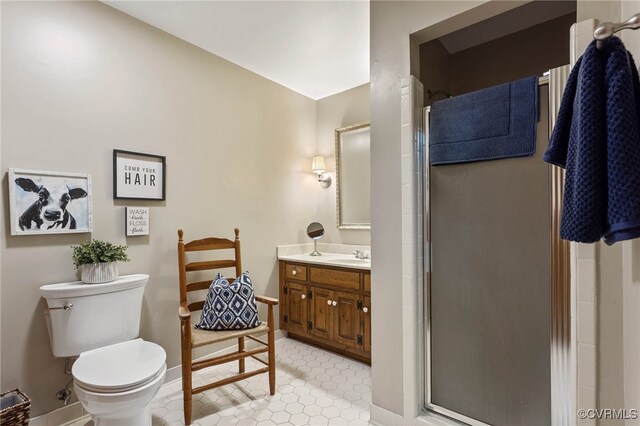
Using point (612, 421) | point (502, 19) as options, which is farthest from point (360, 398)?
point (502, 19)

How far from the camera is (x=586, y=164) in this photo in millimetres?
813

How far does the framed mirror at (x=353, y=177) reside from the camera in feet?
9.79

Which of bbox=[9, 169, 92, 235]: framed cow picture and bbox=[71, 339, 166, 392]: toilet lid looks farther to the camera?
bbox=[9, 169, 92, 235]: framed cow picture

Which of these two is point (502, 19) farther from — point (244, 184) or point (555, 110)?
point (244, 184)

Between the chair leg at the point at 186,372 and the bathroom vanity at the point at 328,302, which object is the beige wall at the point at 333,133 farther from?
the chair leg at the point at 186,372

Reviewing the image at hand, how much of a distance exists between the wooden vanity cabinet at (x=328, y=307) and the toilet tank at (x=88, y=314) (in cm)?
136

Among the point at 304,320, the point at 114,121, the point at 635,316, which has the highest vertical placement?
the point at 114,121

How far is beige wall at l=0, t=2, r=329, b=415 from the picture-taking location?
1.64 meters

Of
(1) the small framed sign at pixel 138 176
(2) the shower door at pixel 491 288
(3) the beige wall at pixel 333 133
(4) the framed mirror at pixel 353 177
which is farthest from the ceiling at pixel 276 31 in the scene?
(2) the shower door at pixel 491 288

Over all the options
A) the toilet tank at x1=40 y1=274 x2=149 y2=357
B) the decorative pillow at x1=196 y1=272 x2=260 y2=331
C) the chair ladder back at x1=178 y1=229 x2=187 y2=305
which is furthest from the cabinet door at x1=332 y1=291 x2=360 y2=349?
the toilet tank at x1=40 y1=274 x2=149 y2=357

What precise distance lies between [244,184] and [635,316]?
2512 millimetres

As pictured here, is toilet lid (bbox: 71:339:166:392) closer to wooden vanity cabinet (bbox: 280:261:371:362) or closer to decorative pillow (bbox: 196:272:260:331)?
decorative pillow (bbox: 196:272:260:331)

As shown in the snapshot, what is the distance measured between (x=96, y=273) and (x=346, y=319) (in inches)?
68.9

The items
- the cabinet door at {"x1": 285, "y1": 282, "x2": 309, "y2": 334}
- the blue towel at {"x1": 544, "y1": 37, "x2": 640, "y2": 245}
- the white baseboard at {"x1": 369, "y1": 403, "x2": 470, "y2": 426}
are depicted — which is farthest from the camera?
the cabinet door at {"x1": 285, "y1": 282, "x2": 309, "y2": 334}
